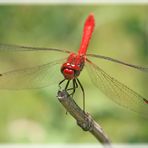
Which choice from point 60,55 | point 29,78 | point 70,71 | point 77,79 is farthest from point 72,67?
point 60,55

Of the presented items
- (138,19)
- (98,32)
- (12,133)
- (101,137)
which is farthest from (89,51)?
(101,137)

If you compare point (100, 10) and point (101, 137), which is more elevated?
point (100, 10)

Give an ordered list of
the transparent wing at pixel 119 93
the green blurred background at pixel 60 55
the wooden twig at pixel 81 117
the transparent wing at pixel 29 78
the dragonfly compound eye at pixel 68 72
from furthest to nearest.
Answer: the green blurred background at pixel 60 55 → the transparent wing at pixel 29 78 → the transparent wing at pixel 119 93 → the dragonfly compound eye at pixel 68 72 → the wooden twig at pixel 81 117

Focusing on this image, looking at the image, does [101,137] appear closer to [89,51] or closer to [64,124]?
[64,124]

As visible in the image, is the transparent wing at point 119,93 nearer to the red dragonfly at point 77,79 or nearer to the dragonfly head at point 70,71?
the red dragonfly at point 77,79

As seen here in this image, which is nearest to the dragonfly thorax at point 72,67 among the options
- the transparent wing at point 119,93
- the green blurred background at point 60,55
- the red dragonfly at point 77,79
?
the red dragonfly at point 77,79

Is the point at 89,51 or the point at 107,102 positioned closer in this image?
the point at 107,102
